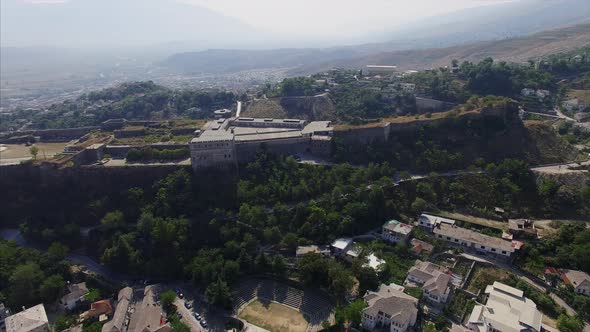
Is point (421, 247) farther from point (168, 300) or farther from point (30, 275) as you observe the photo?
point (30, 275)

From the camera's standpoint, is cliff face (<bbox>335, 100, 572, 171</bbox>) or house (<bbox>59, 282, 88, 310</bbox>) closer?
house (<bbox>59, 282, 88, 310</bbox>)

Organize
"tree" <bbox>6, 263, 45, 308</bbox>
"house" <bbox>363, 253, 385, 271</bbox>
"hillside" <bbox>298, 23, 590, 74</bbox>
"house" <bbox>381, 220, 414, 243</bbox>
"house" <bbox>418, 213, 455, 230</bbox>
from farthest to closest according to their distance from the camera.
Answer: "hillside" <bbox>298, 23, 590, 74</bbox>
"house" <bbox>418, 213, 455, 230</bbox>
"house" <bbox>381, 220, 414, 243</bbox>
"tree" <bbox>6, 263, 45, 308</bbox>
"house" <bbox>363, 253, 385, 271</bbox>

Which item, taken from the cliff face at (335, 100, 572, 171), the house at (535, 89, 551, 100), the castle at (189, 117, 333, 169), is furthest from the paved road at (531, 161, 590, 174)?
the castle at (189, 117, 333, 169)

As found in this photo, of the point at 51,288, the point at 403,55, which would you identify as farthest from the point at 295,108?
the point at 403,55

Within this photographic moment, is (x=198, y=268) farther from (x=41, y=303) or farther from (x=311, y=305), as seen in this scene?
(x=41, y=303)

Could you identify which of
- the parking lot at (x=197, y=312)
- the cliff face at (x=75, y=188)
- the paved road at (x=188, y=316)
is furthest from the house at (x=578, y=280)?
the cliff face at (x=75, y=188)

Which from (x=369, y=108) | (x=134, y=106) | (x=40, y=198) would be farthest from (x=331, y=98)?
(x=40, y=198)

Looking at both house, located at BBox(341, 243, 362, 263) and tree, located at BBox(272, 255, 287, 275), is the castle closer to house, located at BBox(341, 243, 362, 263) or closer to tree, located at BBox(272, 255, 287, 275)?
tree, located at BBox(272, 255, 287, 275)
